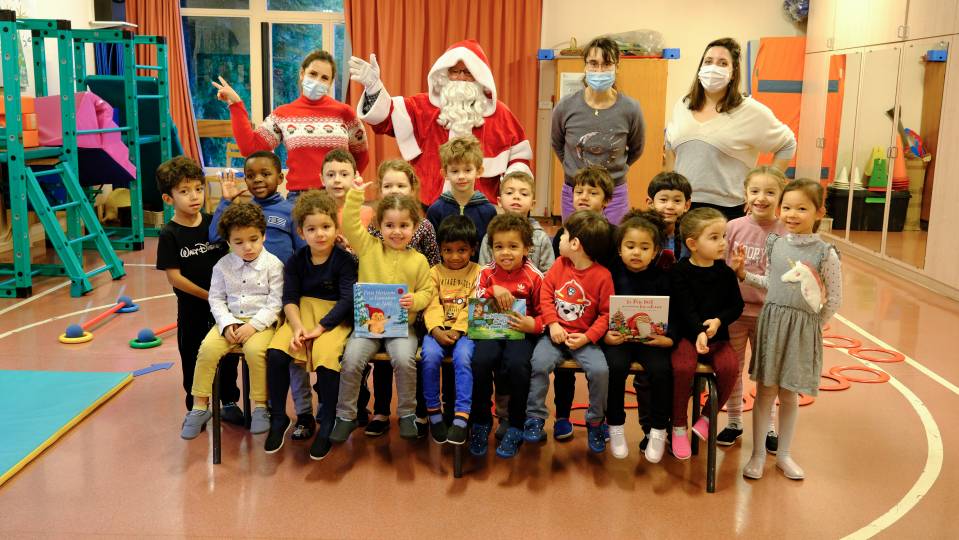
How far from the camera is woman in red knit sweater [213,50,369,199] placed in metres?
4.08

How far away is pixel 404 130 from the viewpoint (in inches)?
173

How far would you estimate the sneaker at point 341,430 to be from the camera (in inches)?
120

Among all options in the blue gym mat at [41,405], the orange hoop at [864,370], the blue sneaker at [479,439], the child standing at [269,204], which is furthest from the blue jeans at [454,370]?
the orange hoop at [864,370]

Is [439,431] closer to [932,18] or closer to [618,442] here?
[618,442]

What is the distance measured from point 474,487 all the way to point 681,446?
74 cm

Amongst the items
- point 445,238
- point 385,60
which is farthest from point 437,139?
point 385,60

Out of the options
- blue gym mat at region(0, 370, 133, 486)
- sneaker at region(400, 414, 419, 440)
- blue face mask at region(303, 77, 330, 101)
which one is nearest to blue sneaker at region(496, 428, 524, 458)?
sneaker at region(400, 414, 419, 440)

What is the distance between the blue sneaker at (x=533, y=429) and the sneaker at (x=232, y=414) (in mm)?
1199

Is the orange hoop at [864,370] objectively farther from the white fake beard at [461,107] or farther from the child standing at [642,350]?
the white fake beard at [461,107]

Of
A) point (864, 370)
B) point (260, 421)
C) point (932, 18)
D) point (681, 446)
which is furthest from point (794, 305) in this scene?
point (932, 18)

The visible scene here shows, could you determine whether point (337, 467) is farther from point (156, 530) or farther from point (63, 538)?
point (63, 538)

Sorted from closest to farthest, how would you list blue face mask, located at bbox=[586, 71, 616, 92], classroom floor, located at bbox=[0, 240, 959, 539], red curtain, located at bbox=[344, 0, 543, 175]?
classroom floor, located at bbox=[0, 240, 959, 539], blue face mask, located at bbox=[586, 71, 616, 92], red curtain, located at bbox=[344, 0, 543, 175]

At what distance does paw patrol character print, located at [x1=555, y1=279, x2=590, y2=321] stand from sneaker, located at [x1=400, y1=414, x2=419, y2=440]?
2.12 ft

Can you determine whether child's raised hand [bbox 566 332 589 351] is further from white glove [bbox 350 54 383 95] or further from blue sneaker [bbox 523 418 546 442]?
white glove [bbox 350 54 383 95]
